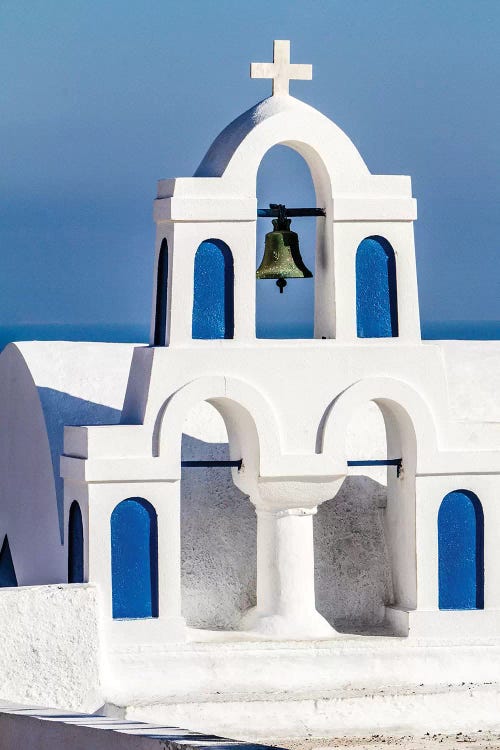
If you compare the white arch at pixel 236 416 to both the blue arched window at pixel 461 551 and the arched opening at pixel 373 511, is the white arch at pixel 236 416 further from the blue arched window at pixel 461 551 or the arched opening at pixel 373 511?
the blue arched window at pixel 461 551

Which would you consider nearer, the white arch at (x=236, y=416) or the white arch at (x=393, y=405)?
the white arch at (x=236, y=416)

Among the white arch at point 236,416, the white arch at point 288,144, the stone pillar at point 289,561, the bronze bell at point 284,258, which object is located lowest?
the stone pillar at point 289,561

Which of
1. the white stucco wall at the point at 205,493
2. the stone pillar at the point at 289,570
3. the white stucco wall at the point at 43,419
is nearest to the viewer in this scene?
the stone pillar at the point at 289,570

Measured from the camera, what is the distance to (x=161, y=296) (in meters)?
14.3

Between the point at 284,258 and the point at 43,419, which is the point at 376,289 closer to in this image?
the point at 284,258

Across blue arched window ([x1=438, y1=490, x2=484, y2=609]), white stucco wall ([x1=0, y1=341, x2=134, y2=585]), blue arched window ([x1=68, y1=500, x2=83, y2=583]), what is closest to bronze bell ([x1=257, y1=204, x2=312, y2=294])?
white stucco wall ([x1=0, y1=341, x2=134, y2=585])

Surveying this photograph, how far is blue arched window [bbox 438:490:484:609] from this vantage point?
14.4 m

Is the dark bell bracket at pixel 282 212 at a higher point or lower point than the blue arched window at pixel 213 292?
higher

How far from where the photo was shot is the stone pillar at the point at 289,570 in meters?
14.3

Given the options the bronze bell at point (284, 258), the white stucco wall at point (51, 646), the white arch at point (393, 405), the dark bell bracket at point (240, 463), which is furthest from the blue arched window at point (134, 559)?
the bronze bell at point (284, 258)

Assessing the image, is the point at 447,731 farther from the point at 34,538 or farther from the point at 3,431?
the point at 3,431

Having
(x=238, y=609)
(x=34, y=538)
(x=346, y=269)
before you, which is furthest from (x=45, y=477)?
(x=346, y=269)

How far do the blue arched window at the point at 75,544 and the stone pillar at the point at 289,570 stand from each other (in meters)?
1.32

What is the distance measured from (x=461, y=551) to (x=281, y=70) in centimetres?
387
